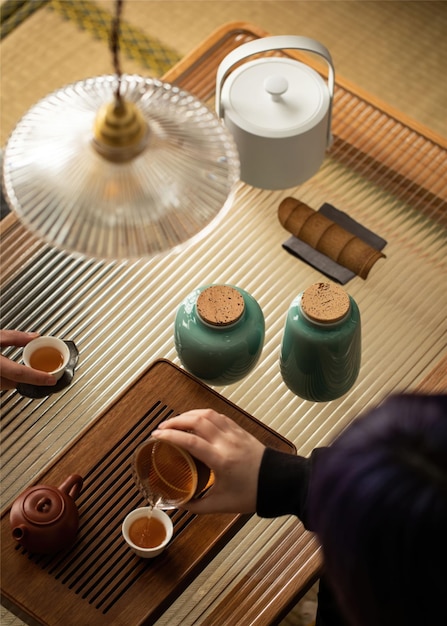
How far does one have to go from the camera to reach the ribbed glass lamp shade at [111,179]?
94 cm

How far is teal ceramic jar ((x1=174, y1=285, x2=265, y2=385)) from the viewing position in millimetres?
1395

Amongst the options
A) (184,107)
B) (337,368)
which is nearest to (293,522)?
(337,368)

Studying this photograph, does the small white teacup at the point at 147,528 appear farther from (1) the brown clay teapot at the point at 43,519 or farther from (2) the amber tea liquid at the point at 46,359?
(2) the amber tea liquid at the point at 46,359

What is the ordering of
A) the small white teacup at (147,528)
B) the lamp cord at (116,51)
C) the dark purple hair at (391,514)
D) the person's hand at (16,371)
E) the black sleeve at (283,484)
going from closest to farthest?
the dark purple hair at (391,514) < the lamp cord at (116,51) < the black sleeve at (283,484) < the small white teacup at (147,528) < the person's hand at (16,371)

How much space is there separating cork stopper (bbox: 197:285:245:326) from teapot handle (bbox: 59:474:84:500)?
31 cm

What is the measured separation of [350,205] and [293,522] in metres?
0.64

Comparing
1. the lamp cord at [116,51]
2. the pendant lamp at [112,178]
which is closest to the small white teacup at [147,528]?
the pendant lamp at [112,178]

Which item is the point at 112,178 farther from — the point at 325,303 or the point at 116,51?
the point at 325,303

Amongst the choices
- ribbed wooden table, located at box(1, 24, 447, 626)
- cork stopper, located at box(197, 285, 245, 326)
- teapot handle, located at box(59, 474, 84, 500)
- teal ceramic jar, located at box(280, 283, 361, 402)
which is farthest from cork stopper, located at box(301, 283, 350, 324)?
teapot handle, located at box(59, 474, 84, 500)

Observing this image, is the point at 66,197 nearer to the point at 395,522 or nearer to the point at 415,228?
the point at 395,522

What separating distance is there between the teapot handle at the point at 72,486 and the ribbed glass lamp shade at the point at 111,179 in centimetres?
50

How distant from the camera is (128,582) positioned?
4.26ft

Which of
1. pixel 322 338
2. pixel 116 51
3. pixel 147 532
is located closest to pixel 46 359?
pixel 147 532

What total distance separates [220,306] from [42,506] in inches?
15.7
